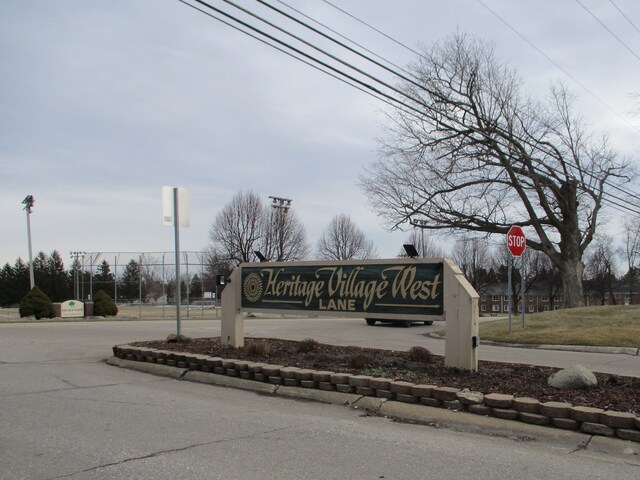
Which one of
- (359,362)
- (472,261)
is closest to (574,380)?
(359,362)

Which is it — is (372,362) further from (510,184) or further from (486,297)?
(486,297)

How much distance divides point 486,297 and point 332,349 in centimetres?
10344

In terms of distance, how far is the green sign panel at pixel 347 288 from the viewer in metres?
8.15

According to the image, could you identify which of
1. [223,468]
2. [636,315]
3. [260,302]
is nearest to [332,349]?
[260,302]

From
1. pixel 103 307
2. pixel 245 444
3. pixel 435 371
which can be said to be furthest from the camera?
pixel 103 307

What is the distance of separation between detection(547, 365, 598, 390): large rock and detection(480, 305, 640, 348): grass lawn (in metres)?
9.33

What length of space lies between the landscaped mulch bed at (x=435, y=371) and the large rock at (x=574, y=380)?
108mm

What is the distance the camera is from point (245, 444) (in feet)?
17.2

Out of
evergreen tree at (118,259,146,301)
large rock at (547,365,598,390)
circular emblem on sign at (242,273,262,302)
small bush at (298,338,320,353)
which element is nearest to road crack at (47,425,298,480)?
large rock at (547,365,598,390)

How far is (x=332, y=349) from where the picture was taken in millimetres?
10398

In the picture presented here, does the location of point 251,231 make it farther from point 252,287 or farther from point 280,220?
point 252,287

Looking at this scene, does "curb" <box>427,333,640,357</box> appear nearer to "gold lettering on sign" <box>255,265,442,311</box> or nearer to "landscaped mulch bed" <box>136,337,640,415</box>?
"landscaped mulch bed" <box>136,337,640,415</box>

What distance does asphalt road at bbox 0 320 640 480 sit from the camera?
4488 millimetres

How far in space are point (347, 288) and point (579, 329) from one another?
11379 mm
